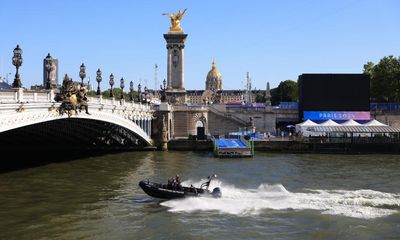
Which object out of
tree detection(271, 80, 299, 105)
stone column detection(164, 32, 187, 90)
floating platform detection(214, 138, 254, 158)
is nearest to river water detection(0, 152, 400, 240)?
floating platform detection(214, 138, 254, 158)

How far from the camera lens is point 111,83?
5428 centimetres

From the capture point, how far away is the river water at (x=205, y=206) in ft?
87.2

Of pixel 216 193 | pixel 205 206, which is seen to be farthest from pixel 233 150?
pixel 205 206

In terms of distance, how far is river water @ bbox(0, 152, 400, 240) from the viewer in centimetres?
2658

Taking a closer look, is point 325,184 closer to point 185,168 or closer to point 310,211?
point 310,211

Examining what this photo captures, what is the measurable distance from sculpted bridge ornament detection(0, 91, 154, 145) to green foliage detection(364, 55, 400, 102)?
162ft

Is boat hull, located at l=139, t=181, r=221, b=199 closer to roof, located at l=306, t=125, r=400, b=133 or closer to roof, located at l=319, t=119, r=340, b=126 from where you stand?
roof, located at l=306, t=125, r=400, b=133

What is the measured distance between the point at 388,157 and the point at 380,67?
137 feet

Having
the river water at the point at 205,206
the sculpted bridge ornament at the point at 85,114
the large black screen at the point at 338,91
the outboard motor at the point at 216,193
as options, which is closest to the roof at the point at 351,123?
the large black screen at the point at 338,91

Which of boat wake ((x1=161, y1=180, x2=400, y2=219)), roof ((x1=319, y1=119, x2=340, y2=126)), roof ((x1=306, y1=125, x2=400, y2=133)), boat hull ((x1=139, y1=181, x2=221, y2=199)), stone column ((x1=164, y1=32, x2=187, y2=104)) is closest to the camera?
boat wake ((x1=161, y1=180, x2=400, y2=219))

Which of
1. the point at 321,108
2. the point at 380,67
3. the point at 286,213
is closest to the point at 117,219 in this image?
the point at 286,213

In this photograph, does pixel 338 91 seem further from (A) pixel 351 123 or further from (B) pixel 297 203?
(B) pixel 297 203

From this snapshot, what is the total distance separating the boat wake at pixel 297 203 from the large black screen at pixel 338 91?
52467mm

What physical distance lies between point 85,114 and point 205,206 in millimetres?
16578
